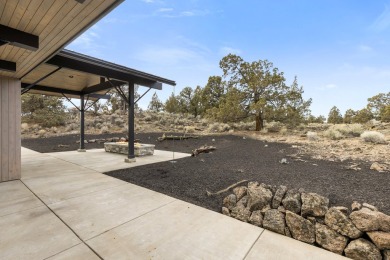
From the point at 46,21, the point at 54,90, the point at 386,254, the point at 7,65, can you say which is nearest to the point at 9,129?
the point at 7,65

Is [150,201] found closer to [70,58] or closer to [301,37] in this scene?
[70,58]

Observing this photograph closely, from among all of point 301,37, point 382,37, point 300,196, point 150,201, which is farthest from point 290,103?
point 150,201

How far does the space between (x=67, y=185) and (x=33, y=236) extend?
2.30m

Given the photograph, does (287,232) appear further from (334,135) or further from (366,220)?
(334,135)

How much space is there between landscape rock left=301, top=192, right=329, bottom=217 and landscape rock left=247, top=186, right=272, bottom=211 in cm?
55

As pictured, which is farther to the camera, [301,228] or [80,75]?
[80,75]

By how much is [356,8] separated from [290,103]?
688 centimetres

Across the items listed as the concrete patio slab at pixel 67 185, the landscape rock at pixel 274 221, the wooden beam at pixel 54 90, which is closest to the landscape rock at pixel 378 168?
the landscape rock at pixel 274 221

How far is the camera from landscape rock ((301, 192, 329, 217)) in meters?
2.56

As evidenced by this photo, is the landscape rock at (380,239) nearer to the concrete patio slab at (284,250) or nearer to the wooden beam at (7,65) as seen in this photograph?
the concrete patio slab at (284,250)

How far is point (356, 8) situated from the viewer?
332 inches

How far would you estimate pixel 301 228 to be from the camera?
7.87 feet

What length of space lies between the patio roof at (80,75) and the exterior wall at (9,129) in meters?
0.65

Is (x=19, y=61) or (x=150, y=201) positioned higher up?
(x=19, y=61)
